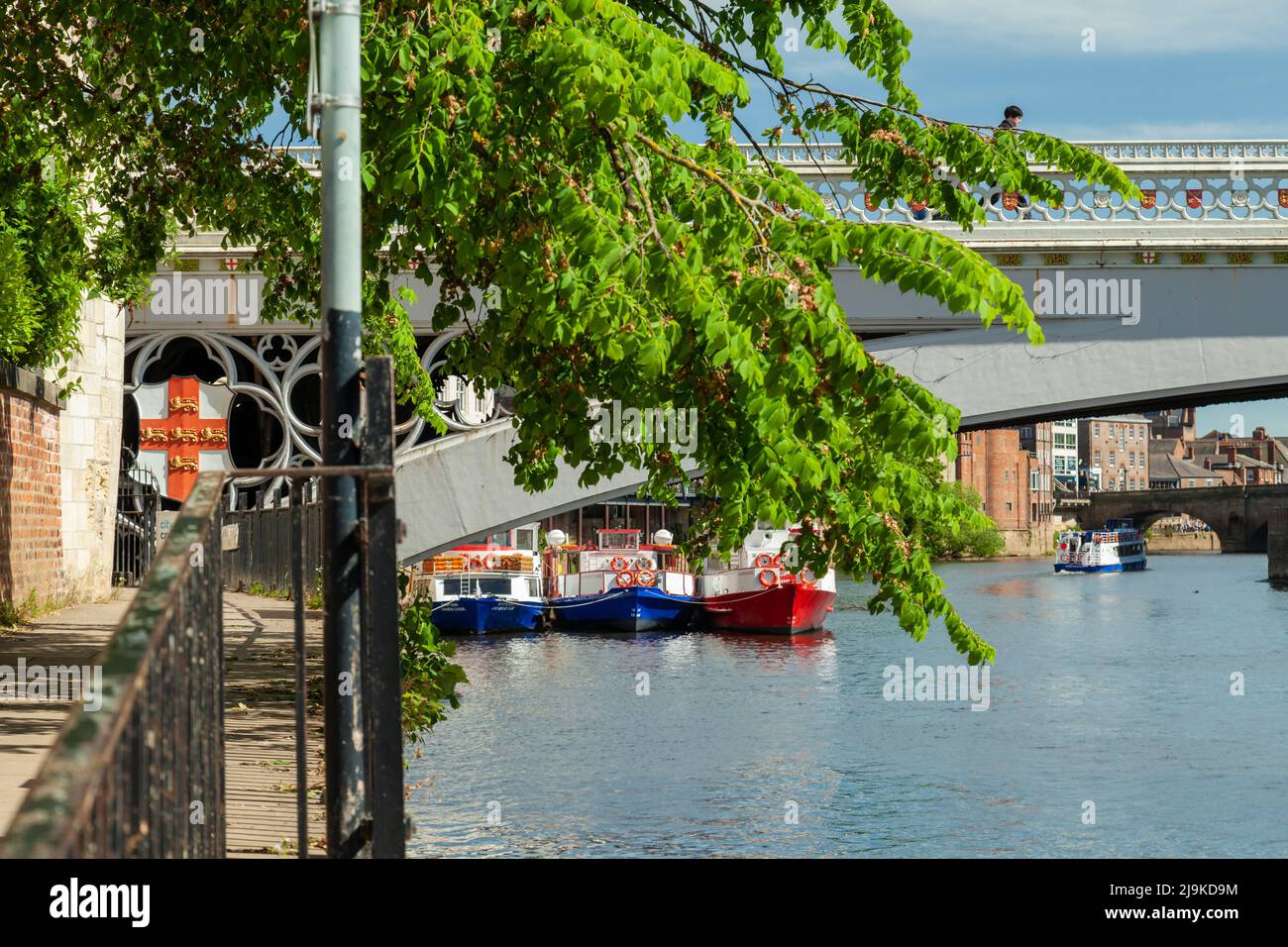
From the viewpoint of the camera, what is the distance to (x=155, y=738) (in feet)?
9.71

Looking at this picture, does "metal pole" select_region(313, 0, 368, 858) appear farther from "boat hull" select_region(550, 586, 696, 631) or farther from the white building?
the white building

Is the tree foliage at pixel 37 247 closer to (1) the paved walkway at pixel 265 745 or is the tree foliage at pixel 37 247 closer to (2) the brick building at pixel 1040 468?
(1) the paved walkway at pixel 265 745

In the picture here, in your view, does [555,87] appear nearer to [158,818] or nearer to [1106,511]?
[158,818]

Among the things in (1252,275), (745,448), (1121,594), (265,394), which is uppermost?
(1252,275)

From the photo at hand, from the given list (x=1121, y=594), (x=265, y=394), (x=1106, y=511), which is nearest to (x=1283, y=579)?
(x=1121, y=594)

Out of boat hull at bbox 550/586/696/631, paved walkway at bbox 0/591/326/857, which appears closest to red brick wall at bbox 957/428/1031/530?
boat hull at bbox 550/586/696/631

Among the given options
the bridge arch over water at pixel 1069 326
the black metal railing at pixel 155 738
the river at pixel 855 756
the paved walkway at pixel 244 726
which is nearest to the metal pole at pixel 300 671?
the black metal railing at pixel 155 738

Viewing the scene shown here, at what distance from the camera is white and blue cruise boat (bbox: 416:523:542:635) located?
42625 mm

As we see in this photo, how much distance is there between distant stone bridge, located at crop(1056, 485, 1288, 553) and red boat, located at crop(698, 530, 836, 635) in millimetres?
82549

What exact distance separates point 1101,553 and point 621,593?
52567 millimetres

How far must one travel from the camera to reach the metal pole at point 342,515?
4684mm
